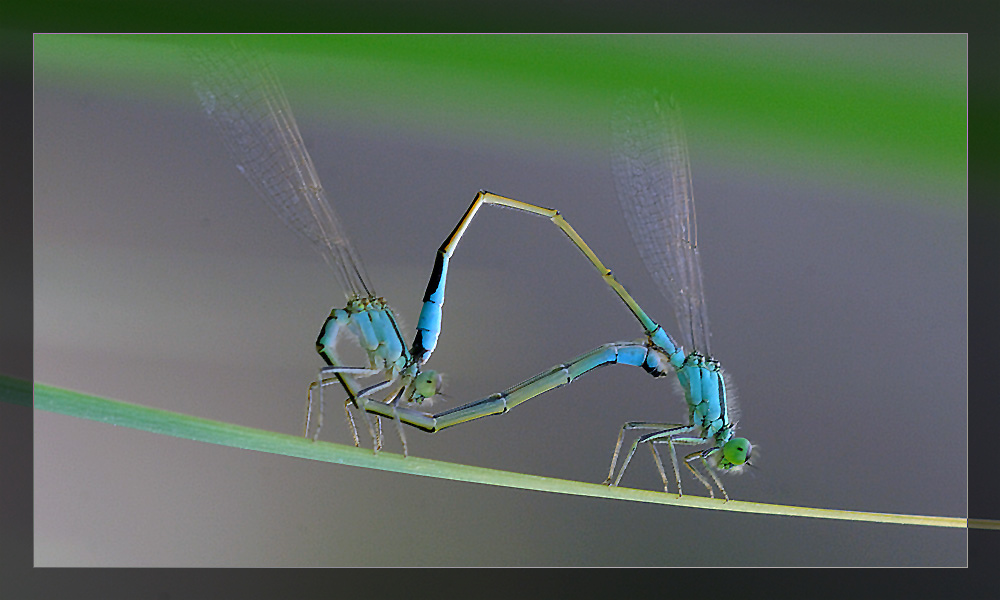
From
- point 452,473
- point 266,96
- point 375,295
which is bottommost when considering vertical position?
point 452,473

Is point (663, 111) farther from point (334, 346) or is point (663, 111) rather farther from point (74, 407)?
point (74, 407)

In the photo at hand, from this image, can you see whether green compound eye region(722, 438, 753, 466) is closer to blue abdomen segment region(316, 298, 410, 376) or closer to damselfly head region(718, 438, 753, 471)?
damselfly head region(718, 438, 753, 471)

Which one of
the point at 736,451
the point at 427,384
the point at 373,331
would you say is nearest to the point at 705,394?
the point at 736,451

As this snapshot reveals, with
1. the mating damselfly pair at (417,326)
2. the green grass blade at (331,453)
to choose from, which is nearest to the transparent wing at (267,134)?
the mating damselfly pair at (417,326)

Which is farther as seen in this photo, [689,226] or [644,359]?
[689,226]

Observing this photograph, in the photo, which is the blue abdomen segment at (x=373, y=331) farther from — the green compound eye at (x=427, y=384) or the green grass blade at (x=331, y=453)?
the green grass blade at (x=331, y=453)

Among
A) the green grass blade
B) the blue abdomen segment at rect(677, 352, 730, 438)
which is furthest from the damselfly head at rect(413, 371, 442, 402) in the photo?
the blue abdomen segment at rect(677, 352, 730, 438)

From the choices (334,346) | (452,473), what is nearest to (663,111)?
(334,346)
